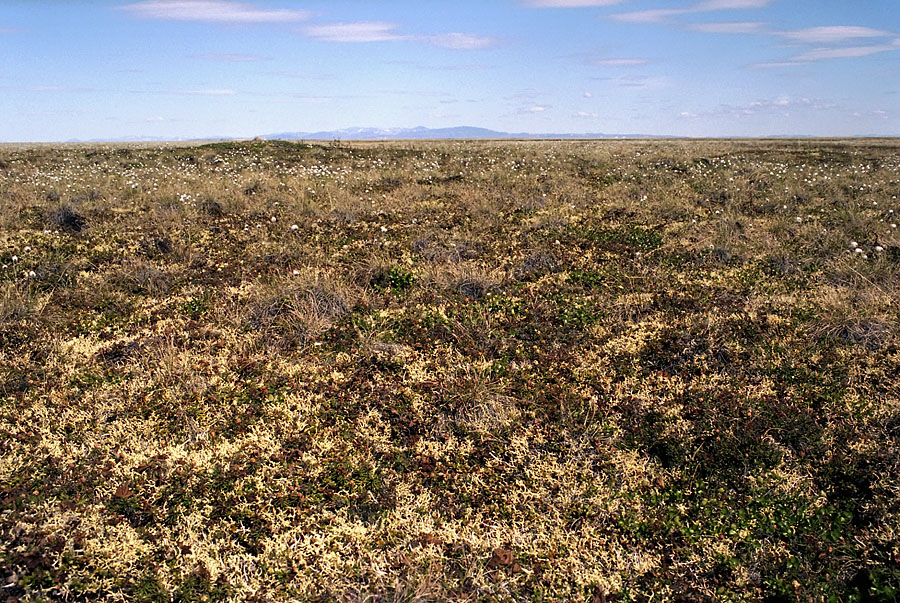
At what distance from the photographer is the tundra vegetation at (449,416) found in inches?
152

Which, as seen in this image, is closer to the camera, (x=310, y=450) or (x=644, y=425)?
(x=310, y=450)

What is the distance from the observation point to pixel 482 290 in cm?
865

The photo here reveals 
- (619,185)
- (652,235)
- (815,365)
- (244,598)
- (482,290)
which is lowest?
(244,598)

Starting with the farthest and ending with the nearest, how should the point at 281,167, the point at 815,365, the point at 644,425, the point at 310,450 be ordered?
the point at 281,167, the point at 815,365, the point at 644,425, the point at 310,450

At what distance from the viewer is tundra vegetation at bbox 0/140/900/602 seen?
385 cm

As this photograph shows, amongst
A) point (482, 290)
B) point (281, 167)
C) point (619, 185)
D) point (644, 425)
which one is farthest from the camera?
point (281, 167)

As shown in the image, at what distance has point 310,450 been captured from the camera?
4.98 m

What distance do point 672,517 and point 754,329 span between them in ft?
13.5

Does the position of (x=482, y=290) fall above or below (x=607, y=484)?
above

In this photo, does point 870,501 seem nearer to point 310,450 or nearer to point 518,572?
point 518,572

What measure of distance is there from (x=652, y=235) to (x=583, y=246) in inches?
74.4

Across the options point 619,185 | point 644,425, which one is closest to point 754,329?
point 644,425

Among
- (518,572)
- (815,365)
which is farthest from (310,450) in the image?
(815,365)

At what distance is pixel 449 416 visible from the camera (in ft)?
18.0
